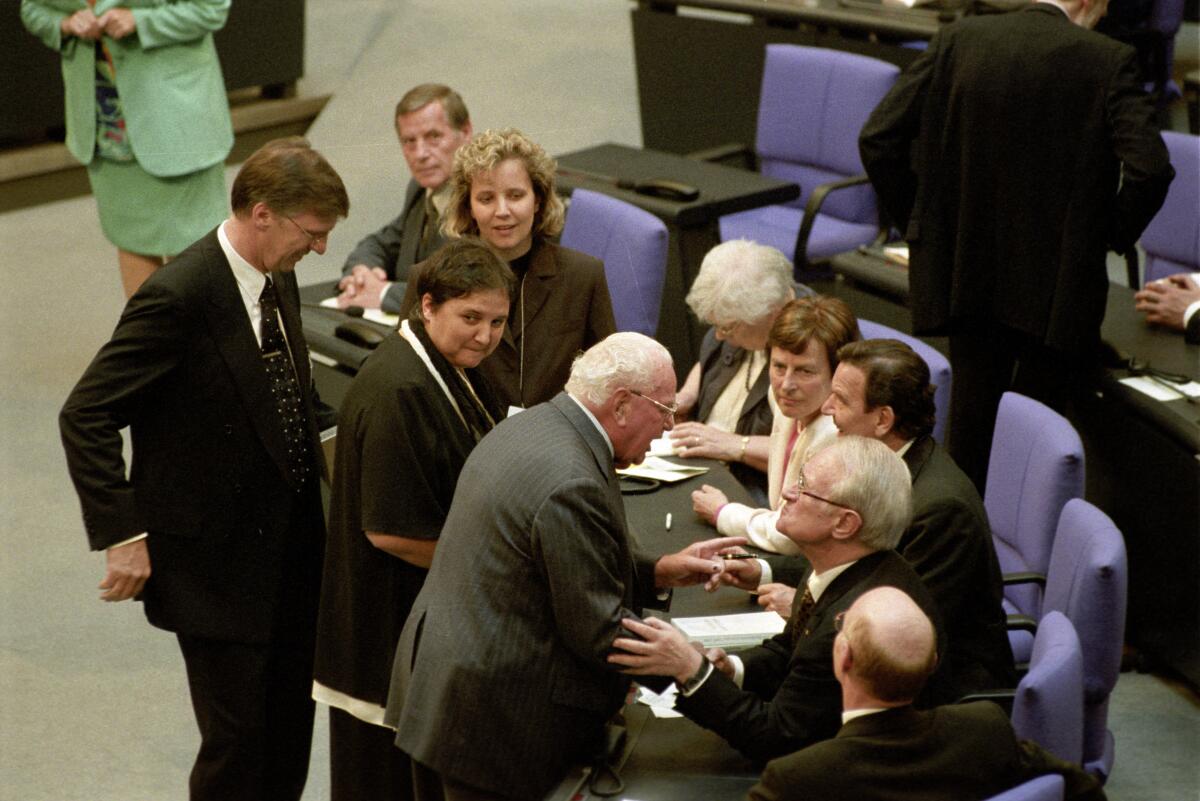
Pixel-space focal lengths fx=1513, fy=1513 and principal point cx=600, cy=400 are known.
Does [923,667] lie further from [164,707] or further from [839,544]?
[164,707]

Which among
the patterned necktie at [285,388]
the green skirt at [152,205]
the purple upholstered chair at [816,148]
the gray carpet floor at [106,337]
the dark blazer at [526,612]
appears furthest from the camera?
the purple upholstered chair at [816,148]

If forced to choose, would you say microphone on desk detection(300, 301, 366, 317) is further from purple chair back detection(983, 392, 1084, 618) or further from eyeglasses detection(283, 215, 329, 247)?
purple chair back detection(983, 392, 1084, 618)

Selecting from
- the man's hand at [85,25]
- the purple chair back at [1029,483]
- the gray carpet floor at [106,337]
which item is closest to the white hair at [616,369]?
the purple chair back at [1029,483]

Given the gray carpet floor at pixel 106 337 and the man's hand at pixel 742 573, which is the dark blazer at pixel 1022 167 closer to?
the gray carpet floor at pixel 106 337

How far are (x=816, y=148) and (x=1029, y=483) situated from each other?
3.17 metres

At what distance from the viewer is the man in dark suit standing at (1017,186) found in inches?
167

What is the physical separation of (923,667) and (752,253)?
183 centimetres

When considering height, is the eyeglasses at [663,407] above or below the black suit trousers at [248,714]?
above

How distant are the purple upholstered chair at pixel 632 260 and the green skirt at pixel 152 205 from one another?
5.95ft

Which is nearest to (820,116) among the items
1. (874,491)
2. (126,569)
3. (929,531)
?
(929,531)

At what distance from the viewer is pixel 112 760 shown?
4141 millimetres

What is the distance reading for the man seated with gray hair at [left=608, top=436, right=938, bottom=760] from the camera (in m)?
2.65

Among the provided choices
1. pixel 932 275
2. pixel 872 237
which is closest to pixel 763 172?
pixel 872 237

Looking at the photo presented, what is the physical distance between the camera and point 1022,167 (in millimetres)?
4430
